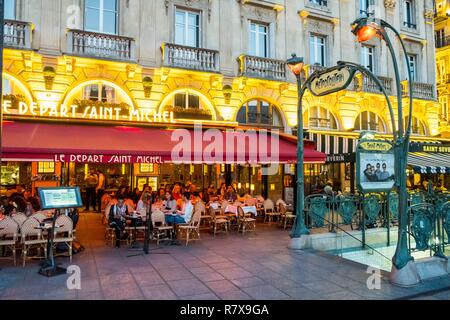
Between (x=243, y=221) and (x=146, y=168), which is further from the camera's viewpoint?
(x=146, y=168)

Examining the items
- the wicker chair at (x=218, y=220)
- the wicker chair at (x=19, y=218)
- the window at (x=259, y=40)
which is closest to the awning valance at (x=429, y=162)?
the wicker chair at (x=218, y=220)

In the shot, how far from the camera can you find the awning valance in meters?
12.8

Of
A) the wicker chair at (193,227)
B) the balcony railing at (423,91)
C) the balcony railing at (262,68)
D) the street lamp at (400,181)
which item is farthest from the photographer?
the balcony railing at (423,91)

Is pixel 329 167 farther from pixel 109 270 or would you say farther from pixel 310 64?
pixel 109 270

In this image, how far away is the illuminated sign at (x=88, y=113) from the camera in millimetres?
11164

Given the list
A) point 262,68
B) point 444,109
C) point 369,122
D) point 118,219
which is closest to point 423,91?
point 369,122

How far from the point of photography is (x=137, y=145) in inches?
395

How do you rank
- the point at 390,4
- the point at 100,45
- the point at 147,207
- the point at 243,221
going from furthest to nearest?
the point at 390,4, the point at 100,45, the point at 243,221, the point at 147,207

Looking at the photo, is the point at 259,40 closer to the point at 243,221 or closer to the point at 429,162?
the point at 243,221

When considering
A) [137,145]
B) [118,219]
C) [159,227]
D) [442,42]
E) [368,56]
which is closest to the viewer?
[118,219]

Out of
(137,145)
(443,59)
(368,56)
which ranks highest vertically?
(443,59)

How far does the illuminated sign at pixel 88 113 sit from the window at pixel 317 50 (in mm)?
7863

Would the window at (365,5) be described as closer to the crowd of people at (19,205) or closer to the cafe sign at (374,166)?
the cafe sign at (374,166)

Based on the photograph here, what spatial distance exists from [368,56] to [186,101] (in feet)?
34.9
